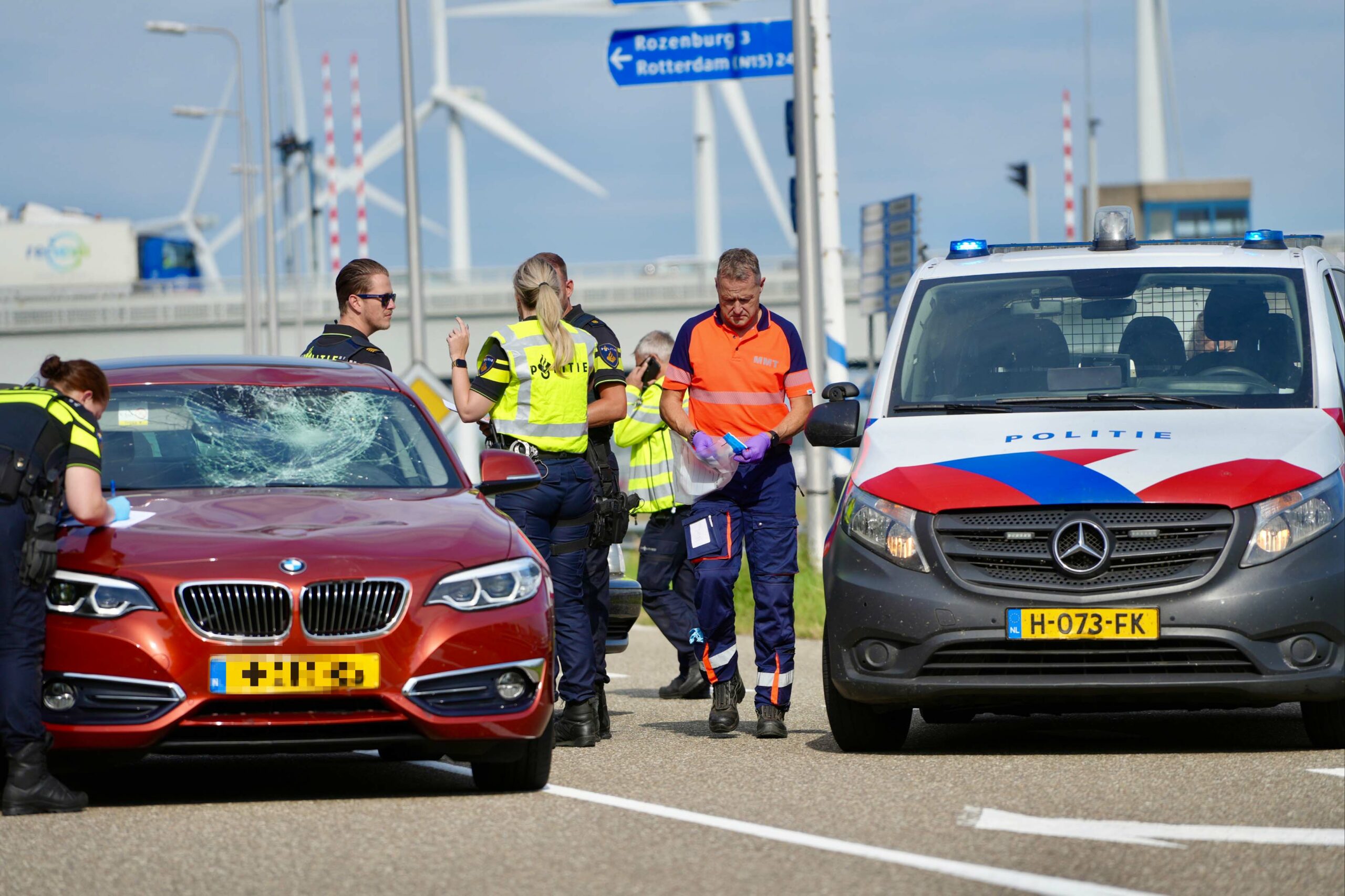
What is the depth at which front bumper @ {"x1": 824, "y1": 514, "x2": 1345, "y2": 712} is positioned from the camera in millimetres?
7602

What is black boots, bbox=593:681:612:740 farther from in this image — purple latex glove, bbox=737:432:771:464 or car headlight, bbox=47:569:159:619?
car headlight, bbox=47:569:159:619

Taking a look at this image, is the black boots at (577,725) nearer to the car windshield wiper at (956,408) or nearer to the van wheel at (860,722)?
the van wheel at (860,722)

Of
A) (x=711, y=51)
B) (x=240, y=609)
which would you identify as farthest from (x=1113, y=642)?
(x=711, y=51)

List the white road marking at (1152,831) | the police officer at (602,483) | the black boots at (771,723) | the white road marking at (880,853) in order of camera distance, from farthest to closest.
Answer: the police officer at (602,483) < the black boots at (771,723) < the white road marking at (1152,831) < the white road marking at (880,853)

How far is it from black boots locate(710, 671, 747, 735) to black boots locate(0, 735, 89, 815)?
292 centimetres

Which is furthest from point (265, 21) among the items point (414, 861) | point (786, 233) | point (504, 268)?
point (414, 861)

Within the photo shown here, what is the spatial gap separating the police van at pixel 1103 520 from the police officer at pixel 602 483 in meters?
1.05

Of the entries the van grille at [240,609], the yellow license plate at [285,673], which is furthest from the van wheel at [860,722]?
the van grille at [240,609]

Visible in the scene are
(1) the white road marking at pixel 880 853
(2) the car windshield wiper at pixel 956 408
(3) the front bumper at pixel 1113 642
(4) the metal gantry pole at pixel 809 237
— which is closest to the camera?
(1) the white road marking at pixel 880 853

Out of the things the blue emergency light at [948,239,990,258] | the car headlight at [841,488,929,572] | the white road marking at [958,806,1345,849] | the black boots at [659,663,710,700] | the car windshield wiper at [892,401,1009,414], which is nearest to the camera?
the white road marking at [958,806,1345,849]

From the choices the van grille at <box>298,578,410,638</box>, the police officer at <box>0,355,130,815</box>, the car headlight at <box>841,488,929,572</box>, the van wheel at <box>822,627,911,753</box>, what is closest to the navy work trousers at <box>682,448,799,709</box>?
the van wheel at <box>822,627,911,753</box>

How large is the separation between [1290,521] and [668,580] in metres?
4.46

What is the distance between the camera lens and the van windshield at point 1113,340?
859 cm

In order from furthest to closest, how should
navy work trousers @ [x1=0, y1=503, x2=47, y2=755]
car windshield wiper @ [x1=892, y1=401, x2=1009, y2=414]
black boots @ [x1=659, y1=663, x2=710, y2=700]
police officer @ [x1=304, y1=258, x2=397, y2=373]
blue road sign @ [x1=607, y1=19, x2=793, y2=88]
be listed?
blue road sign @ [x1=607, y1=19, x2=793, y2=88] → black boots @ [x1=659, y1=663, x2=710, y2=700] → police officer @ [x1=304, y1=258, x2=397, y2=373] → car windshield wiper @ [x1=892, y1=401, x2=1009, y2=414] → navy work trousers @ [x1=0, y1=503, x2=47, y2=755]
